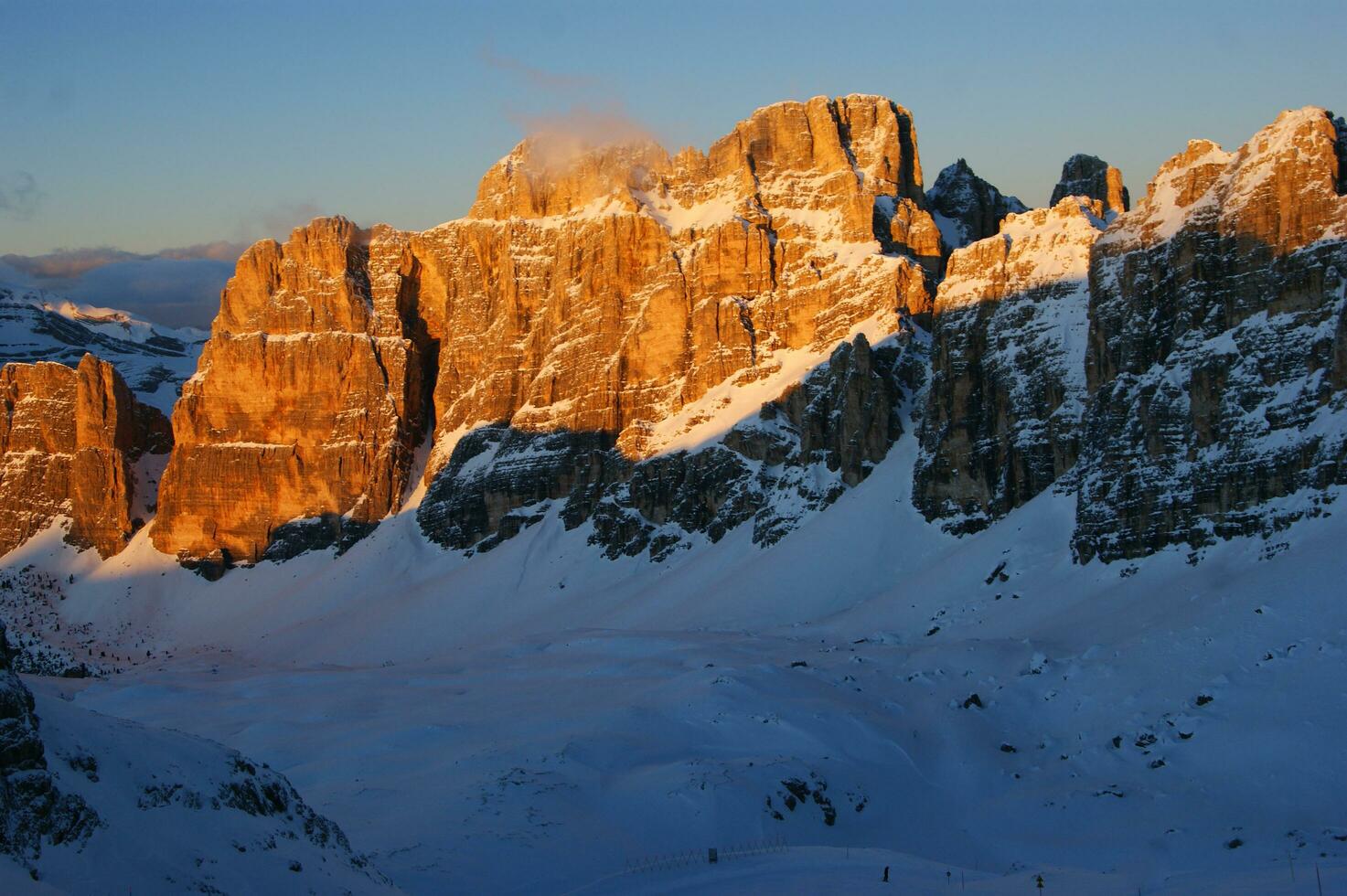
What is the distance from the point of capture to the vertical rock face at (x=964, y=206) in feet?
502

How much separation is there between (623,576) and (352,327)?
6014 centimetres

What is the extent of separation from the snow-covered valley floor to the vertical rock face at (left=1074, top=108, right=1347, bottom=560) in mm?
3372

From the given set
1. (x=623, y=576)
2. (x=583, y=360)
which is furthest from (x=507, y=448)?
(x=623, y=576)

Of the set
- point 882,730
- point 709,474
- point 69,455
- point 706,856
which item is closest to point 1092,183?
point 709,474

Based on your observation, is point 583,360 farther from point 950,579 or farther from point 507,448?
point 950,579

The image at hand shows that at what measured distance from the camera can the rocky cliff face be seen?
136 metres

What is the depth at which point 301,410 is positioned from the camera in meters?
166

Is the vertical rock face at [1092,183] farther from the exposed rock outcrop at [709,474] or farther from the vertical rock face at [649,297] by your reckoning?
the exposed rock outcrop at [709,474]

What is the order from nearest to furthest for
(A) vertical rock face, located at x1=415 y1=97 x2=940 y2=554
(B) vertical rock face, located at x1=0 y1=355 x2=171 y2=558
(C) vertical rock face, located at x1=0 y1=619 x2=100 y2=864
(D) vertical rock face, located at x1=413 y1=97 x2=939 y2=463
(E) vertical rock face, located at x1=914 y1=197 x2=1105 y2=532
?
(C) vertical rock face, located at x1=0 y1=619 x2=100 y2=864
(E) vertical rock face, located at x1=914 y1=197 x2=1105 y2=532
(A) vertical rock face, located at x1=415 y1=97 x2=940 y2=554
(D) vertical rock face, located at x1=413 y1=97 x2=939 y2=463
(B) vertical rock face, located at x1=0 y1=355 x2=171 y2=558

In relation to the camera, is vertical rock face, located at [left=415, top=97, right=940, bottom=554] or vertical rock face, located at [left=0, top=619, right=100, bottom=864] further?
vertical rock face, located at [left=415, top=97, right=940, bottom=554]

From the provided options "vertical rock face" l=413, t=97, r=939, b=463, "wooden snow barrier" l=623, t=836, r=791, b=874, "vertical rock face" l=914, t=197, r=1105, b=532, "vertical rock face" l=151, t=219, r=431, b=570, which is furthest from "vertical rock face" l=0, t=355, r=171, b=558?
"wooden snow barrier" l=623, t=836, r=791, b=874

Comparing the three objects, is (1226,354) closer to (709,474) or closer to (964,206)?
(709,474)

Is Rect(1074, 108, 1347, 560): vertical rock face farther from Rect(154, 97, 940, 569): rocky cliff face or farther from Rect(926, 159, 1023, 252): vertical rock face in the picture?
Rect(926, 159, 1023, 252): vertical rock face

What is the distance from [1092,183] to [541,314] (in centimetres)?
6066
